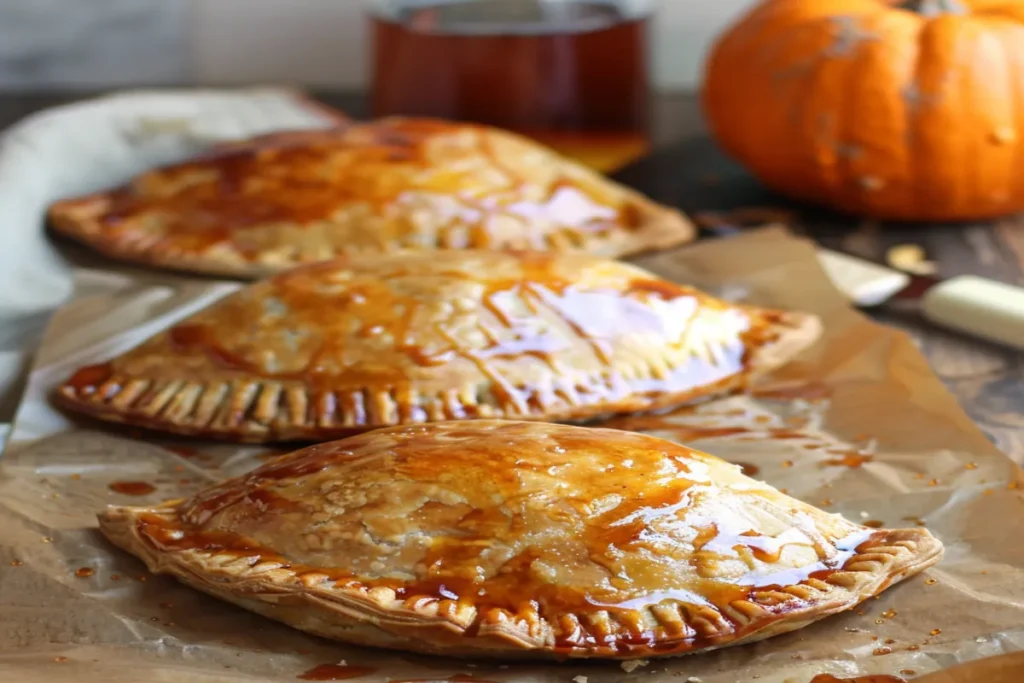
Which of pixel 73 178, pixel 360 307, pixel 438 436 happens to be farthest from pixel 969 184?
pixel 73 178

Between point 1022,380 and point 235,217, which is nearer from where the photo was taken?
point 1022,380

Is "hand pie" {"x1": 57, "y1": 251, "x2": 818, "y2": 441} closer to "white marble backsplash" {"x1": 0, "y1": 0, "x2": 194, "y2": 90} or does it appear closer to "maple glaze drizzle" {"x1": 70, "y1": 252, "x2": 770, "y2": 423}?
"maple glaze drizzle" {"x1": 70, "y1": 252, "x2": 770, "y2": 423}

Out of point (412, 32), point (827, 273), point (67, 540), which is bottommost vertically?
point (67, 540)

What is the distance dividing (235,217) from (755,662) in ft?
3.58

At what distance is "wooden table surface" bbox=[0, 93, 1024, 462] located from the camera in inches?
55.9

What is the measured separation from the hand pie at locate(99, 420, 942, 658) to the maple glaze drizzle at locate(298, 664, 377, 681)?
0.9 inches

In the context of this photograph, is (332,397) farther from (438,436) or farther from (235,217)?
(235,217)

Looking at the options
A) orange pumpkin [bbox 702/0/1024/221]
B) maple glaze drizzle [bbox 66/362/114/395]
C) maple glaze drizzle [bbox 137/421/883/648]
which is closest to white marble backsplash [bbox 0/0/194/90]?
orange pumpkin [bbox 702/0/1024/221]

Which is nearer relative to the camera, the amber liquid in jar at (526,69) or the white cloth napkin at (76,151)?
the white cloth napkin at (76,151)

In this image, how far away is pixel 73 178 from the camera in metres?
1.99

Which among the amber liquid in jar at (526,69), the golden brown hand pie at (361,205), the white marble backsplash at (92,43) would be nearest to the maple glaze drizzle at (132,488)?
the golden brown hand pie at (361,205)

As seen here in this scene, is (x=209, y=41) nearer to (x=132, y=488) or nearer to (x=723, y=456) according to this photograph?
(x=132, y=488)

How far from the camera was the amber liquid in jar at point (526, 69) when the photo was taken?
207cm

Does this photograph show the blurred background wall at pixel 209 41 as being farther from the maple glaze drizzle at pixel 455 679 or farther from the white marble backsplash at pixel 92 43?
the maple glaze drizzle at pixel 455 679
